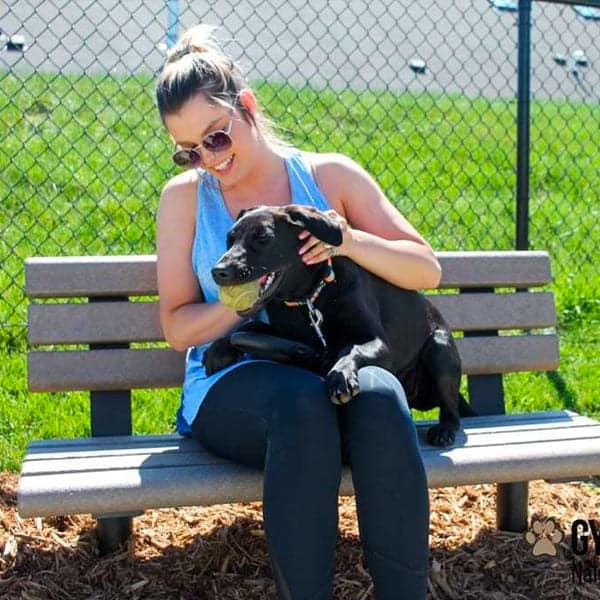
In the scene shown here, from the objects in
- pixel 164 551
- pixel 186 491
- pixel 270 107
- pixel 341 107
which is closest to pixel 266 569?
pixel 164 551

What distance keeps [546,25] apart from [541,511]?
12.2 m

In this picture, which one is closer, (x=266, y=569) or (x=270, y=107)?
(x=266, y=569)

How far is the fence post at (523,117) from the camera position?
457cm

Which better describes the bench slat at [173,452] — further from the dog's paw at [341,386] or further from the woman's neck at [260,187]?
the woman's neck at [260,187]

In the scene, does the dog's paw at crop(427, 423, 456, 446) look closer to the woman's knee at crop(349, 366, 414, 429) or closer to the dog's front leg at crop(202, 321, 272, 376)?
the woman's knee at crop(349, 366, 414, 429)

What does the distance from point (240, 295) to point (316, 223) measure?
31 centimetres

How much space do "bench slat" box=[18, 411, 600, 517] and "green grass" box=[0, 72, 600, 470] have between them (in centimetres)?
129

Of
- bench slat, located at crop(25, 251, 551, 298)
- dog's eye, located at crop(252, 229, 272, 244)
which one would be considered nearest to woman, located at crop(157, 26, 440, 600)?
dog's eye, located at crop(252, 229, 272, 244)

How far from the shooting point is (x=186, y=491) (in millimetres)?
2828

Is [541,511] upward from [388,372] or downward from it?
downward

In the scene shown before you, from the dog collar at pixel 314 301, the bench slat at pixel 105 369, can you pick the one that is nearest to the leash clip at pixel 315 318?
the dog collar at pixel 314 301

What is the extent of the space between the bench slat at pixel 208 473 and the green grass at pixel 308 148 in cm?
129

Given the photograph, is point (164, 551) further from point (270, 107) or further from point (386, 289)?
point (270, 107)

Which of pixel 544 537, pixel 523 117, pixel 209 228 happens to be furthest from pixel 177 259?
pixel 523 117
